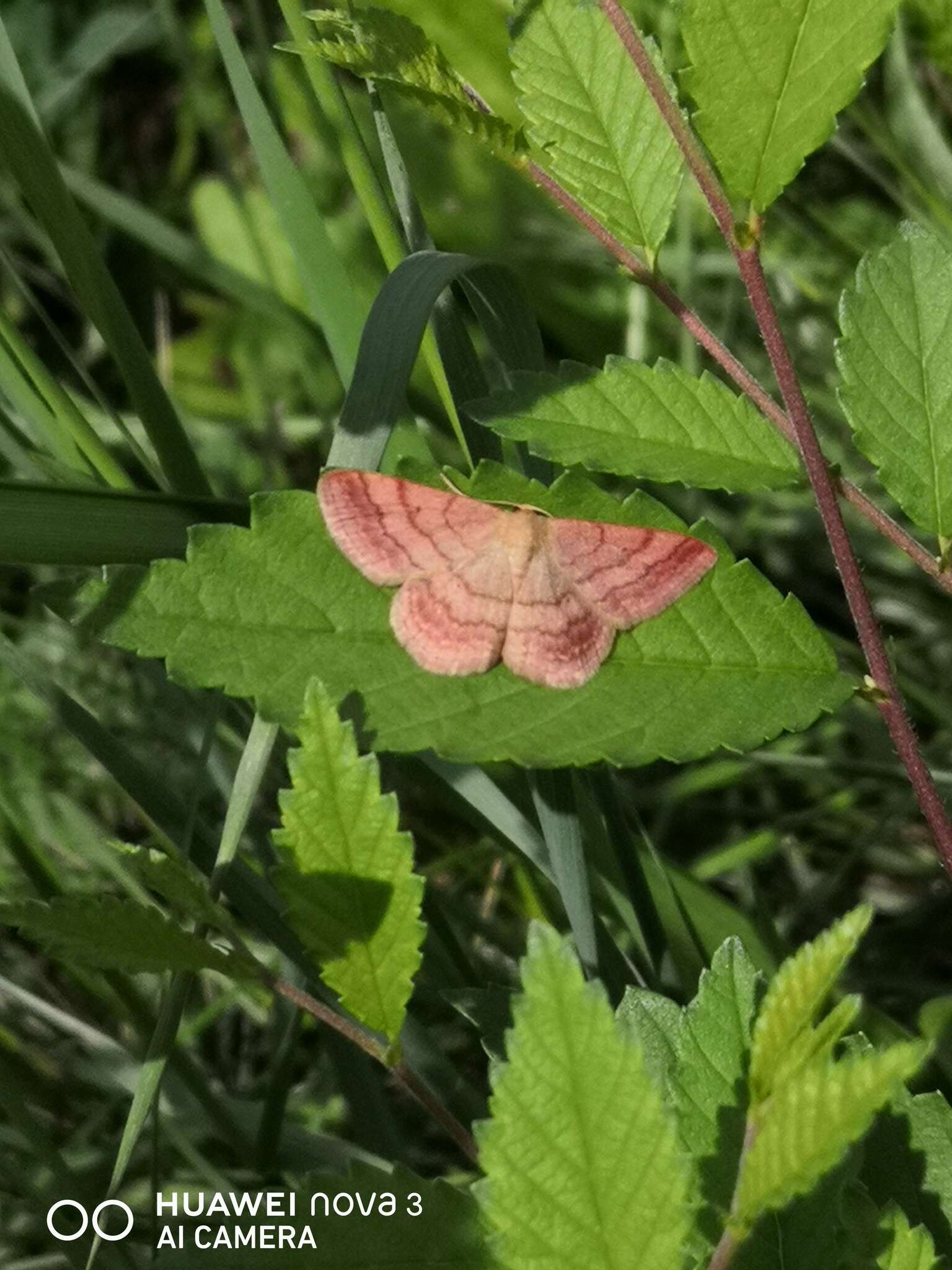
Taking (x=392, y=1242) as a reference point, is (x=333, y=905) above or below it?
above

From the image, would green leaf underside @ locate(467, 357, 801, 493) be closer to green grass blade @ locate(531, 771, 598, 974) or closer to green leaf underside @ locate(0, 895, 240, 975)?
green grass blade @ locate(531, 771, 598, 974)

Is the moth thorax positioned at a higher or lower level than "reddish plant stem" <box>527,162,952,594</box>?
lower

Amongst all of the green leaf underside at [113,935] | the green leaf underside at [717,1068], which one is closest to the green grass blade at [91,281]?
the green leaf underside at [113,935]

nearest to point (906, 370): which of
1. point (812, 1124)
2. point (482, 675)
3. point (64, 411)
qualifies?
point (482, 675)

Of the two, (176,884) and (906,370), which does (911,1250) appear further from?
(906,370)

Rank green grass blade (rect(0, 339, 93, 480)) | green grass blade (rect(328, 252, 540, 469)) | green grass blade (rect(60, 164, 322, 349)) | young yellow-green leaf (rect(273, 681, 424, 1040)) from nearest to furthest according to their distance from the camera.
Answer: young yellow-green leaf (rect(273, 681, 424, 1040)) < green grass blade (rect(328, 252, 540, 469)) < green grass blade (rect(0, 339, 93, 480)) < green grass blade (rect(60, 164, 322, 349))

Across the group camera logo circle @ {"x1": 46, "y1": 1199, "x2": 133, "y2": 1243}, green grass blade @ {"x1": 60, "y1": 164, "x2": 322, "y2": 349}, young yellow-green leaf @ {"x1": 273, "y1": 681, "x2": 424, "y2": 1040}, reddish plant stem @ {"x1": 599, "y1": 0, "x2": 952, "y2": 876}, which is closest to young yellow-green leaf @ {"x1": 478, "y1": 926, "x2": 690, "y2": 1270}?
young yellow-green leaf @ {"x1": 273, "y1": 681, "x2": 424, "y2": 1040}

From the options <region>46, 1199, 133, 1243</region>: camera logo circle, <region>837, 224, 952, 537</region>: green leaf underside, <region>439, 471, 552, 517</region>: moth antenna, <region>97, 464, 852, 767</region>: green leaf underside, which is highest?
<region>837, 224, 952, 537</region>: green leaf underside
